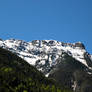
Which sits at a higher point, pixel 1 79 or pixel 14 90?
pixel 1 79

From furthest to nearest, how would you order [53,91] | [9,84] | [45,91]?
[53,91], [45,91], [9,84]

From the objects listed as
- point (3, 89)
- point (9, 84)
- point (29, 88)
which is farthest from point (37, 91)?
point (3, 89)

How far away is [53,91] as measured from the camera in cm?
18325

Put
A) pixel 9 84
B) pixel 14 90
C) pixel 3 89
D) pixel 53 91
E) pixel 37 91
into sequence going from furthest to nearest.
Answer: pixel 53 91
pixel 37 91
pixel 9 84
pixel 14 90
pixel 3 89

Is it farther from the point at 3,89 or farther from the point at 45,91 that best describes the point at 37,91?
the point at 3,89

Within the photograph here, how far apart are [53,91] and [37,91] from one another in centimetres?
2881

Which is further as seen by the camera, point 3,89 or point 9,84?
point 9,84

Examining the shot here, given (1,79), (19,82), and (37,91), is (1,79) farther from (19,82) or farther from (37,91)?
(37,91)

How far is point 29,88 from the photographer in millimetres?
158250

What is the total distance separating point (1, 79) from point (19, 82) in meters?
15.6

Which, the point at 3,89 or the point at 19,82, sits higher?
the point at 19,82

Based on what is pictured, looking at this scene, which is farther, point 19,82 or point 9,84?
point 19,82

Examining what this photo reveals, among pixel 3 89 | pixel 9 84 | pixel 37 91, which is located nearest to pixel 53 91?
pixel 37 91

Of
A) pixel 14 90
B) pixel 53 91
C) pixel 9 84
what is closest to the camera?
pixel 14 90
